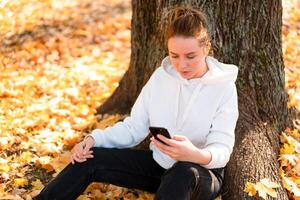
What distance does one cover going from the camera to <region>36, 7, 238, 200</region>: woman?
8.79ft

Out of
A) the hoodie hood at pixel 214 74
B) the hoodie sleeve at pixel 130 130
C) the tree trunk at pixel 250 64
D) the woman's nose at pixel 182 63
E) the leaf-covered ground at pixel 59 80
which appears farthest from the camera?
the leaf-covered ground at pixel 59 80

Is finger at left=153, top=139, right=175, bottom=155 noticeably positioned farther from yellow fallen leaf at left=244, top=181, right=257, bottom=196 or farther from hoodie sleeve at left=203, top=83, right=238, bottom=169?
yellow fallen leaf at left=244, top=181, right=257, bottom=196

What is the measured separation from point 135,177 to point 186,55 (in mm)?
845

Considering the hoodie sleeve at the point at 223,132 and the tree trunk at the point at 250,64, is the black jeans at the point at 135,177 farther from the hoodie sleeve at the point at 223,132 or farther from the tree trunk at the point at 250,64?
the tree trunk at the point at 250,64

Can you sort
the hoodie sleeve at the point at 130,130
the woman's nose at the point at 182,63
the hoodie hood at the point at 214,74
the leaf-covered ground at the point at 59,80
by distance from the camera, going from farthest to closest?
the leaf-covered ground at the point at 59,80 < the hoodie sleeve at the point at 130,130 < the hoodie hood at the point at 214,74 < the woman's nose at the point at 182,63

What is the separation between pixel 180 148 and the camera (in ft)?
8.63

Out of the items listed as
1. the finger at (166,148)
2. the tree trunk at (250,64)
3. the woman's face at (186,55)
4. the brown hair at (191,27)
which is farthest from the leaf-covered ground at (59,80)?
the brown hair at (191,27)

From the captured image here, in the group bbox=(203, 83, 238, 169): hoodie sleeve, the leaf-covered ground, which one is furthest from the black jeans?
the leaf-covered ground

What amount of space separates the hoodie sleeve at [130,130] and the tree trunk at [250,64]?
59 centimetres

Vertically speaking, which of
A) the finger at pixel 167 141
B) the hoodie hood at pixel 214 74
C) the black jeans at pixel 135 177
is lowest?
the black jeans at pixel 135 177

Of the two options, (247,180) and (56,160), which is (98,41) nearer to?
(56,160)

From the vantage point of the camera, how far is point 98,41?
21.0ft

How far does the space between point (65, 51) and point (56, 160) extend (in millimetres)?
2668

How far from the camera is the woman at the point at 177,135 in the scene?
268 centimetres
